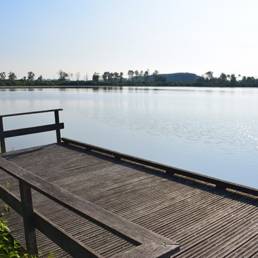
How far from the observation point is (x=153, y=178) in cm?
692

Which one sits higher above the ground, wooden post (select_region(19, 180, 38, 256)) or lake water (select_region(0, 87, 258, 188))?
wooden post (select_region(19, 180, 38, 256))

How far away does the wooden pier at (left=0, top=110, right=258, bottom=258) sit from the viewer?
→ 2602 mm

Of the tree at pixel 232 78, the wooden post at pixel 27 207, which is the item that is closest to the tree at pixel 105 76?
the tree at pixel 232 78

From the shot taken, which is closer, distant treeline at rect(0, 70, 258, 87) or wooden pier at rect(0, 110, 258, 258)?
wooden pier at rect(0, 110, 258, 258)

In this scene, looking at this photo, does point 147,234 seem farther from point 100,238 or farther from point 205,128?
point 205,128

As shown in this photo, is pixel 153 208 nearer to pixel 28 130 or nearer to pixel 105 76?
pixel 28 130

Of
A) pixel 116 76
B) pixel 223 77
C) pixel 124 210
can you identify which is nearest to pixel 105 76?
pixel 116 76

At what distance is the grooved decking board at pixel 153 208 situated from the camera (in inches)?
166

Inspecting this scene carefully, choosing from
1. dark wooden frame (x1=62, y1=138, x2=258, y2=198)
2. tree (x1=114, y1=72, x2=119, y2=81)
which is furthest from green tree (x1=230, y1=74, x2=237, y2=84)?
dark wooden frame (x1=62, y1=138, x2=258, y2=198)

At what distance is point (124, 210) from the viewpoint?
212 inches

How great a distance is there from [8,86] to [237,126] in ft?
325

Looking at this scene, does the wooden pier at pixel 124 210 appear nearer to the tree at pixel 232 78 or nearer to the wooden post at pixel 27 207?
the wooden post at pixel 27 207

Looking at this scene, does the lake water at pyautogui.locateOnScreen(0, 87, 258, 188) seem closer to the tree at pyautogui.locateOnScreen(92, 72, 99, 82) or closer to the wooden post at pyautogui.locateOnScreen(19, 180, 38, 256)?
the wooden post at pyautogui.locateOnScreen(19, 180, 38, 256)

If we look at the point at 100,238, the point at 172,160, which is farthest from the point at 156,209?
the point at 172,160
